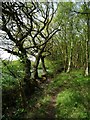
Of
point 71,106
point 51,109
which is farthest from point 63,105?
point 51,109

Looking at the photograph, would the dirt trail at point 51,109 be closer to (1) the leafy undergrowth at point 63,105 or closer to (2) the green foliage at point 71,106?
(1) the leafy undergrowth at point 63,105

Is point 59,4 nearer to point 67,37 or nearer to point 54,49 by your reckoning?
point 67,37

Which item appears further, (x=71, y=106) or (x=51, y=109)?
(x=51, y=109)

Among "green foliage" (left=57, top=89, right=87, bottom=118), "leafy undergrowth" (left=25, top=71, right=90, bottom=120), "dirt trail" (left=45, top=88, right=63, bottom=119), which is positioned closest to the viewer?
"green foliage" (left=57, top=89, right=87, bottom=118)

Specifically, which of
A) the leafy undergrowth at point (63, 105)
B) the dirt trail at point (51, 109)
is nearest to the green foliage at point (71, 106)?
the leafy undergrowth at point (63, 105)

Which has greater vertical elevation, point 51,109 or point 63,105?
point 63,105

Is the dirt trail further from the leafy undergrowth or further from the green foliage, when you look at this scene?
the green foliage

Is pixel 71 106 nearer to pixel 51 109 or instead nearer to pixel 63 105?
pixel 63 105

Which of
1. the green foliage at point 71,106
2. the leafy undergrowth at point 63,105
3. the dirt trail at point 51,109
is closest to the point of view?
the green foliage at point 71,106

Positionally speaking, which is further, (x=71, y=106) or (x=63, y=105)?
(x=63, y=105)

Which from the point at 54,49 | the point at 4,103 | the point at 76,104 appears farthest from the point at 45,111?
the point at 54,49

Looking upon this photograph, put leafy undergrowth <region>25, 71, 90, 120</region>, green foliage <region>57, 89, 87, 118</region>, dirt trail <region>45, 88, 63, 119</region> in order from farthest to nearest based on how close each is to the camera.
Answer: dirt trail <region>45, 88, 63, 119</region>, leafy undergrowth <region>25, 71, 90, 120</region>, green foliage <region>57, 89, 87, 118</region>

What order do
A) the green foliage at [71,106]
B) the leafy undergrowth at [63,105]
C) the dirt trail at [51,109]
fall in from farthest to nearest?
the dirt trail at [51,109] → the leafy undergrowth at [63,105] → the green foliage at [71,106]

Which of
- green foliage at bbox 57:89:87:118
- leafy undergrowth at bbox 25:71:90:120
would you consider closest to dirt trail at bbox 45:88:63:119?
leafy undergrowth at bbox 25:71:90:120
